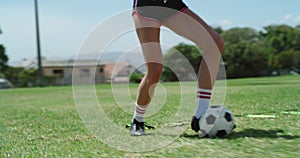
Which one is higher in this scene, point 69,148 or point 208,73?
point 208,73

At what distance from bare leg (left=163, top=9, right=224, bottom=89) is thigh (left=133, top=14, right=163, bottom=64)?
6.1 inches

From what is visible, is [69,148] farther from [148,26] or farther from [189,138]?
[148,26]

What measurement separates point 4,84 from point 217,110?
39.5 metres

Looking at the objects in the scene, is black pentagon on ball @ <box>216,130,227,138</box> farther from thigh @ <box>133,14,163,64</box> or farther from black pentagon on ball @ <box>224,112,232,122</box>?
thigh @ <box>133,14,163,64</box>

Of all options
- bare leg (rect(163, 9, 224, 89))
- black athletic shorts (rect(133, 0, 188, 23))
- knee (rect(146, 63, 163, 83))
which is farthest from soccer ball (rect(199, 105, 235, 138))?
black athletic shorts (rect(133, 0, 188, 23))

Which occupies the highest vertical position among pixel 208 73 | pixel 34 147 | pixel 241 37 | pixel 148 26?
pixel 241 37

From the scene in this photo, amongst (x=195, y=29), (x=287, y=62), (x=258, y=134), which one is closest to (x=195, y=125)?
(x=258, y=134)

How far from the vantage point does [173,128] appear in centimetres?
445

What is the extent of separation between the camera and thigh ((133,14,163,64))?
3.99 meters

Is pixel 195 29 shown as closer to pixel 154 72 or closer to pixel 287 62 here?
pixel 154 72

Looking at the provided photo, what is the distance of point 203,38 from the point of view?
3926 mm

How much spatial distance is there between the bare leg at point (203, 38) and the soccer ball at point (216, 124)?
0.92 ft

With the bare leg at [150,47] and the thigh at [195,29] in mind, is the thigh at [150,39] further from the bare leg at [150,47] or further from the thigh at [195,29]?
the thigh at [195,29]

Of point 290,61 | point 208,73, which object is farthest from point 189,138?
point 290,61
